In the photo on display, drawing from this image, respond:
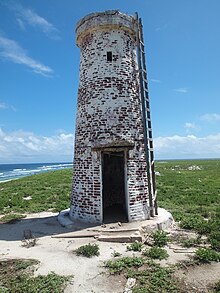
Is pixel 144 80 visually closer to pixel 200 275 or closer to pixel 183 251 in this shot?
pixel 183 251

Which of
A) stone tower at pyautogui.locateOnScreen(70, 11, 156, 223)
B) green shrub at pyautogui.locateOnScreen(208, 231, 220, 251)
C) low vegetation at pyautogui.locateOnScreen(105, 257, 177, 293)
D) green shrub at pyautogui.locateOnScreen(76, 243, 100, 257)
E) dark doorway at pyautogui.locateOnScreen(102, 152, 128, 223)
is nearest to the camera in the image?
low vegetation at pyautogui.locateOnScreen(105, 257, 177, 293)

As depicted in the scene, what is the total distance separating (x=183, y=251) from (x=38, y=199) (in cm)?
1214

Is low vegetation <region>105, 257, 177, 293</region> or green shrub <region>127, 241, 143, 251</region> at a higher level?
green shrub <region>127, 241, 143, 251</region>

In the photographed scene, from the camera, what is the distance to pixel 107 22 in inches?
367

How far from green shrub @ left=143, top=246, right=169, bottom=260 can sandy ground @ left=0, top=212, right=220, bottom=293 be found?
0.17 m

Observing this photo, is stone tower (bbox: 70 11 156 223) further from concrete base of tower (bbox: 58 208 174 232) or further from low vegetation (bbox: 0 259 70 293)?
low vegetation (bbox: 0 259 70 293)

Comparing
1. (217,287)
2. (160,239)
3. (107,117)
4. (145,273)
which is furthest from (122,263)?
(107,117)

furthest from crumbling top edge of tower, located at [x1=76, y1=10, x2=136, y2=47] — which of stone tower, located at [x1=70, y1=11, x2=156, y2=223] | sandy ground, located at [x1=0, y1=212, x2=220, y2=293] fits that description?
sandy ground, located at [x1=0, y1=212, x2=220, y2=293]

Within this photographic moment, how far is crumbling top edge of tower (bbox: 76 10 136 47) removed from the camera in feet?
30.7

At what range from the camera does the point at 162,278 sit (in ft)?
16.8

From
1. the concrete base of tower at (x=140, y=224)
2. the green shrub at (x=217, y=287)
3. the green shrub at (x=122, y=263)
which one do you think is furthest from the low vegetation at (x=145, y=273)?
the concrete base of tower at (x=140, y=224)

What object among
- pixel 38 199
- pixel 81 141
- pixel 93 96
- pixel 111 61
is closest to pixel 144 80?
pixel 111 61

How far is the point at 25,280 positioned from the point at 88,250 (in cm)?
182

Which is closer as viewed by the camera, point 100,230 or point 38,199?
point 100,230
